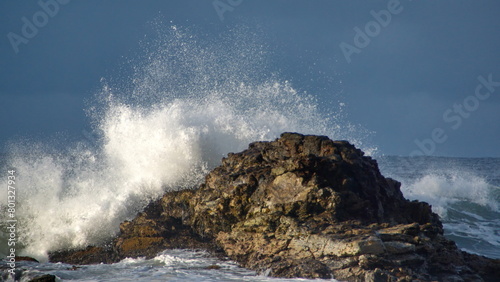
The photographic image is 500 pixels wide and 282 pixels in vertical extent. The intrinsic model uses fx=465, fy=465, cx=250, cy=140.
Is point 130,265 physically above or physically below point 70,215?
below

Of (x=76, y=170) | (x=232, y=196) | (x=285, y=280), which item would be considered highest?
(x=76, y=170)

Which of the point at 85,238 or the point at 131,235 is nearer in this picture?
the point at 131,235

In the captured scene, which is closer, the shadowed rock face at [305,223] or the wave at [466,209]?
the shadowed rock face at [305,223]

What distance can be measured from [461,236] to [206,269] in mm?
10762

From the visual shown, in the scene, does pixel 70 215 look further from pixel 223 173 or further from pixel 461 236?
pixel 461 236

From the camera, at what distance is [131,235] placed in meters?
11.5

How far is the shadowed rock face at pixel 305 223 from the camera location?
836 centimetres

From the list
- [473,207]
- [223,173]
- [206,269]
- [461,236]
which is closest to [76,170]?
[223,173]

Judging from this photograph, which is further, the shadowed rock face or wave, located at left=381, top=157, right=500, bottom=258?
wave, located at left=381, top=157, right=500, bottom=258

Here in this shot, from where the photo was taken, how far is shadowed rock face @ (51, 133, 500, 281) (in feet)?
27.4

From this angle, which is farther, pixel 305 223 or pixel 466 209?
pixel 466 209

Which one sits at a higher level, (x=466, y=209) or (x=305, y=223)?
(x=466, y=209)

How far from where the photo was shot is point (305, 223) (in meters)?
9.44

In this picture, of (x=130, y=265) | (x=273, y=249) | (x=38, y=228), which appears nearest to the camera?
(x=273, y=249)
